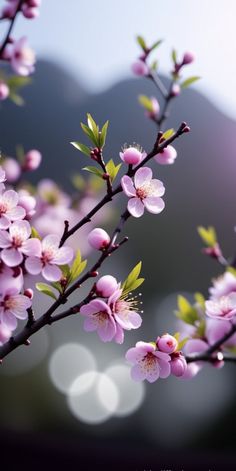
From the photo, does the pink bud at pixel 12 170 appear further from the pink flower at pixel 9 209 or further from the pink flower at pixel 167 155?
the pink flower at pixel 9 209

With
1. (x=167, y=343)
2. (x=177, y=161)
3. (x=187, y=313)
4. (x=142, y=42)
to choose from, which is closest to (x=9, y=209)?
(x=167, y=343)

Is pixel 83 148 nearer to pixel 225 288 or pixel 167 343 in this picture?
pixel 167 343

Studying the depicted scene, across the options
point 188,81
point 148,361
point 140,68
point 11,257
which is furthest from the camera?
point 140,68

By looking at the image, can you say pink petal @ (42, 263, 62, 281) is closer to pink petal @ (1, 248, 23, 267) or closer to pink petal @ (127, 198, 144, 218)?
pink petal @ (1, 248, 23, 267)

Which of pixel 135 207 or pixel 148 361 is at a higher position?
pixel 135 207

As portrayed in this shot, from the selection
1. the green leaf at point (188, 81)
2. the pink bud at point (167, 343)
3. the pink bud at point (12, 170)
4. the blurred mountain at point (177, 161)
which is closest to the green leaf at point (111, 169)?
the pink bud at point (167, 343)

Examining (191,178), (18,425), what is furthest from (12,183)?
(191,178)
